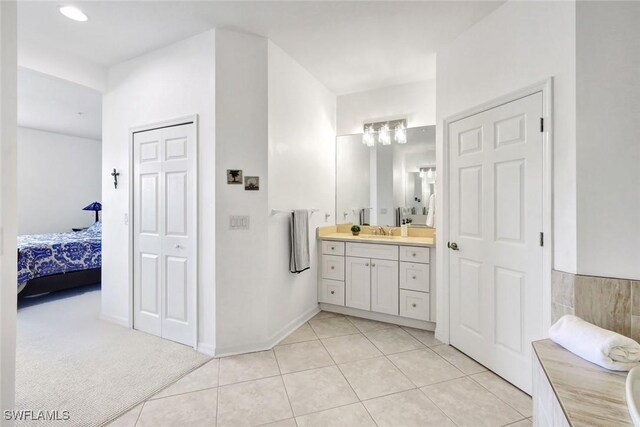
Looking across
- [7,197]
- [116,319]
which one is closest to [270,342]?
[116,319]

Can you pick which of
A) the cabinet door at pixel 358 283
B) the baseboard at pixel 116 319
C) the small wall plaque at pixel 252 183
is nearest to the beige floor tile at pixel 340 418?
the cabinet door at pixel 358 283

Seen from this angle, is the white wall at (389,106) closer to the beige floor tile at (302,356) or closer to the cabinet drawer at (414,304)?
the cabinet drawer at (414,304)

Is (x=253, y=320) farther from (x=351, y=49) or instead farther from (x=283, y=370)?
(x=351, y=49)

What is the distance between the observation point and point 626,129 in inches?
55.9

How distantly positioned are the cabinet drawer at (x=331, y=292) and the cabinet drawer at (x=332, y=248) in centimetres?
33

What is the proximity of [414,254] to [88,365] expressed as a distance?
2.94 m

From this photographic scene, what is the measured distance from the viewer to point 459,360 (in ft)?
7.52

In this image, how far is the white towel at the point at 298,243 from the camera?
2.80 meters

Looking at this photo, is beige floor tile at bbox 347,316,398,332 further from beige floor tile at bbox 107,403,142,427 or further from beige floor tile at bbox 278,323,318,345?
beige floor tile at bbox 107,403,142,427

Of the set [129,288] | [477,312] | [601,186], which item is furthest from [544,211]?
[129,288]

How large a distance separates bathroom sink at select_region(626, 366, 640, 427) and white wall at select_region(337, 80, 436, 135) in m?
2.73

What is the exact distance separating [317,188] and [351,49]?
4.76 feet

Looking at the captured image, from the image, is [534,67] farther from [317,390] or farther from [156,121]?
[156,121]

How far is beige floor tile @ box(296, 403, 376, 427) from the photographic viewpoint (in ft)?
5.30
